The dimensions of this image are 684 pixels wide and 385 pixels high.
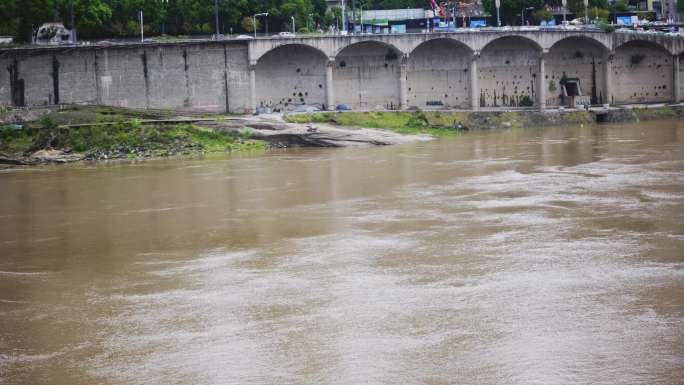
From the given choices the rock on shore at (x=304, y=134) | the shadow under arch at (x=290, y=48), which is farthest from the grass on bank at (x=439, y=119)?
the shadow under arch at (x=290, y=48)

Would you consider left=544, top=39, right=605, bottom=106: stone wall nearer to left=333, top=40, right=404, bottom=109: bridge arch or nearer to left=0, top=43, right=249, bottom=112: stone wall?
left=333, top=40, right=404, bottom=109: bridge arch

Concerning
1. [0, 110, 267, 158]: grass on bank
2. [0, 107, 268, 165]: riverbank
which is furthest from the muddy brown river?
[0, 110, 267, 158]: grass on bank

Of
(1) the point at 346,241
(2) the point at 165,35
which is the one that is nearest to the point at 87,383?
(1) the point at 346,241

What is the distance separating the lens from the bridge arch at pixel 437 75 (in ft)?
249

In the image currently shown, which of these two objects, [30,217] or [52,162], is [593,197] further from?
[52,162]

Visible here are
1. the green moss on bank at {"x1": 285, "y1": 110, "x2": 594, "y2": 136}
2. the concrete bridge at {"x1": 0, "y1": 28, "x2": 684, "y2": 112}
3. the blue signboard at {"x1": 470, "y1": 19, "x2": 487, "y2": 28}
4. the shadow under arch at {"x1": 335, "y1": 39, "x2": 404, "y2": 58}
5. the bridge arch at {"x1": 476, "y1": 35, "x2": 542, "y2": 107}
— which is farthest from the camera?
the blue signboard at {"x1": 470, "y1": 19, "x2": 487, "y2": 28}

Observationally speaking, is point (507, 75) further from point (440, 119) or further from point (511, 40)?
point (440, 119)

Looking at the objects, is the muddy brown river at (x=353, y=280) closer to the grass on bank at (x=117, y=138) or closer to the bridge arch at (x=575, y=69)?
the grass on bank at (x=117, y=138)

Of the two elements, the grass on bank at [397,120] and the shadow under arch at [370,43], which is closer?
the grass on bank at [397,120]

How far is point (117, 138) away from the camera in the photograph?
194ft

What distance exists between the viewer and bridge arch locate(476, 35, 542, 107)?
76.3 metres

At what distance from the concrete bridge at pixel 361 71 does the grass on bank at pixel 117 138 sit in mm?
8441

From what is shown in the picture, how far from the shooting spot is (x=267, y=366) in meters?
17.5

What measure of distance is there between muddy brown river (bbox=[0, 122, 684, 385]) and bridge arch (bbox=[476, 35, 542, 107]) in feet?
108
